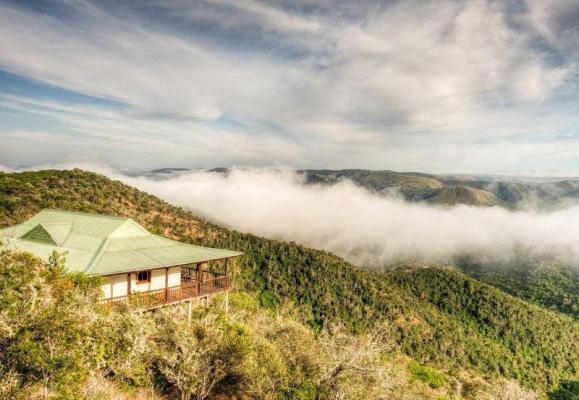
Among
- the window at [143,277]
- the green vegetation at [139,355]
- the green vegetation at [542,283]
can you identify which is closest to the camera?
the green vegetation at [139,355]

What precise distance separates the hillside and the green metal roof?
1519 centimetres

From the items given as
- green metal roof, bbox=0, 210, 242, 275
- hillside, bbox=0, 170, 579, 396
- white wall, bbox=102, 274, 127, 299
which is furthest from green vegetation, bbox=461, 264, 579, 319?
white wall, bbox=102, 274, 127, 299

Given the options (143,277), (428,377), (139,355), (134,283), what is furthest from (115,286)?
(428,377)

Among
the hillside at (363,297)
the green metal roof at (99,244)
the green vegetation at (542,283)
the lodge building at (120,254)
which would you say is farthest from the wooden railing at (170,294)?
the green vegetation at (542,283)

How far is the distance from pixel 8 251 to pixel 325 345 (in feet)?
38.8

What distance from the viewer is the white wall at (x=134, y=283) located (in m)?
18.3

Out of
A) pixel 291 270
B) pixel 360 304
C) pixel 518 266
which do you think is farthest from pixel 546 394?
pixel 518 266

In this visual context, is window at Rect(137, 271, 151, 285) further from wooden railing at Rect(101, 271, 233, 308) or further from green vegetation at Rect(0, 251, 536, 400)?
green vegetation at Rect(0, 251, 536, 400)

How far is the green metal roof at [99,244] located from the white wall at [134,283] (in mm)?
1130

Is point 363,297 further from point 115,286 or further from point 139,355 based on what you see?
point 139,355

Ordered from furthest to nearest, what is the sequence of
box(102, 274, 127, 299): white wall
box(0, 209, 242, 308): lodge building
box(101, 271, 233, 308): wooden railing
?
box(102, 274, 127, 299): white wall → box(0, 209, 242, 308): lodge building → box(101, 271, 233, 308): wooden railing

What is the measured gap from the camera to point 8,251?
11.2 metres

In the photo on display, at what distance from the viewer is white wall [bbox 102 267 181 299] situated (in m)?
18.3

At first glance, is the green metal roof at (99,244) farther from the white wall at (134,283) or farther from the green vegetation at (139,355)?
the green vegetation at (139,355)
